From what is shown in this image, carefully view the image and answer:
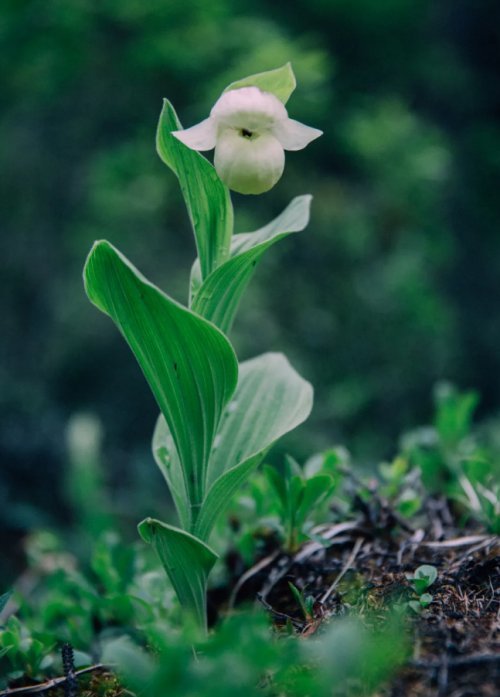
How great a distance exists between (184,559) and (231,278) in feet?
1.08

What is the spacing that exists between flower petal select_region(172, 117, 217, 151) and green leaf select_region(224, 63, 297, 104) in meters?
0.05

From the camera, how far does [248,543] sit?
0.94 m

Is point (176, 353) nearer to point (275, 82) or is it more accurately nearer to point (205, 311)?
point (205, 311)

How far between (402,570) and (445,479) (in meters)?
0.35

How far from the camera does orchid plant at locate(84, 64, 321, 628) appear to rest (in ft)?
2.22

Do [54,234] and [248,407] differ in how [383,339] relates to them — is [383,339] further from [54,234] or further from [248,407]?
[248,407]

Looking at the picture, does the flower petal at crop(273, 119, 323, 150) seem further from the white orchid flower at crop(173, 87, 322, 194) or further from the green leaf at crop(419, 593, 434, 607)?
the green leaf at crop(419, 593, 434, 607)

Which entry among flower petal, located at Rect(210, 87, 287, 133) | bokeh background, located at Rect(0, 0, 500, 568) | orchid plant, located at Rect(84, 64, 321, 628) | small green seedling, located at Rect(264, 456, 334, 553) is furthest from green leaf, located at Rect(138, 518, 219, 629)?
bokeh background, located at Rect(0, 0, 500, 568)

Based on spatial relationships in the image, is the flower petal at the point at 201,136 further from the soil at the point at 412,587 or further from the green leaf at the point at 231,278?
the soil at the point at 412,587

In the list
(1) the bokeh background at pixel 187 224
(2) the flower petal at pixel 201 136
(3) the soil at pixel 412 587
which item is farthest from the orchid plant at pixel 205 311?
(1) the bokeh background at pixel 187 224

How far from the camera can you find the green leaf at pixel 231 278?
72 centimetres

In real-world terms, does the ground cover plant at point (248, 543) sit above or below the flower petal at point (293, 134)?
below

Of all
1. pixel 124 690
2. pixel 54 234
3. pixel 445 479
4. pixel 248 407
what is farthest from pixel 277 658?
pixel 54 234

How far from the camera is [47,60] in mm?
2512
